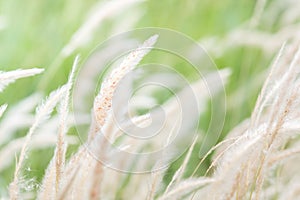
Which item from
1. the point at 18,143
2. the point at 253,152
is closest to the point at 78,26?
the point at 18,143

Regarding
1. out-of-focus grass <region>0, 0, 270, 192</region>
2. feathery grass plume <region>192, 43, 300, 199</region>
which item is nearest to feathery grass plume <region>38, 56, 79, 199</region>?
feathery grass plume <region>192, 43, 300, 199</region>

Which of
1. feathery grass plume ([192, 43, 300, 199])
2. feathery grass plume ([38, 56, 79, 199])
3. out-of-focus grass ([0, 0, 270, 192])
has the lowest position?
out-of-focus grass ([0, 0, 270, 192])

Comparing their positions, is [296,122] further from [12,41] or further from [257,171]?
[12,41]

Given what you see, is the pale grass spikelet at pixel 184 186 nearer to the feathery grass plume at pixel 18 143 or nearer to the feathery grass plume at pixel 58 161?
the feathery grass plume at pixel 58 161

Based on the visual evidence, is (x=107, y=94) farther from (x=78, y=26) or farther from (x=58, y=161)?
(x=78, y=26)

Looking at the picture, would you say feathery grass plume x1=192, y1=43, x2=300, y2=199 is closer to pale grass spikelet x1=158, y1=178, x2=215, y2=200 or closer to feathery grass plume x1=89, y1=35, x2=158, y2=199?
pale grass spikelet x1=158, y1=178, x2=215, y2=200

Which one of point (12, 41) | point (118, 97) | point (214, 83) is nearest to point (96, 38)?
point (12, 41)
